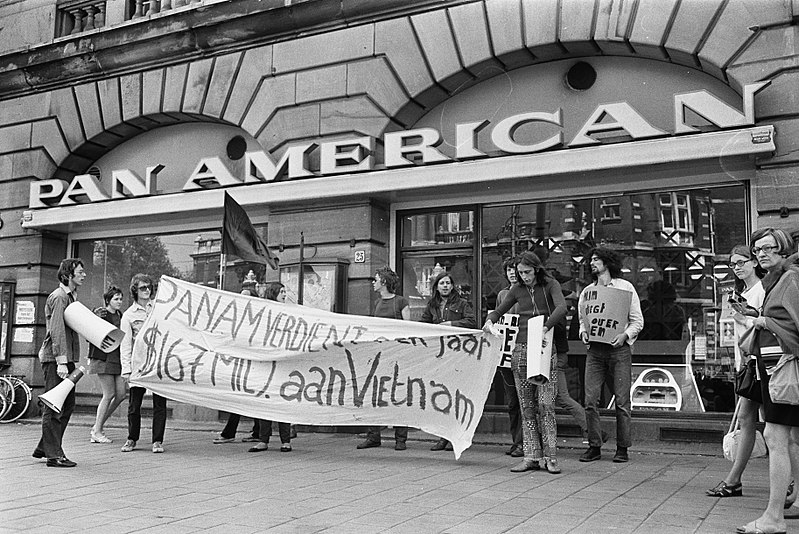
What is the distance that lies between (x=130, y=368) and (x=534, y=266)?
466 cm

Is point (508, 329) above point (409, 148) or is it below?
below

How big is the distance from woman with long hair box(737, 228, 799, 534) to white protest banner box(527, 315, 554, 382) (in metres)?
2.34

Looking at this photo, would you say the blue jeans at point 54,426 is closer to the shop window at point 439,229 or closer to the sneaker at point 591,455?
the sneaker at point 591,455

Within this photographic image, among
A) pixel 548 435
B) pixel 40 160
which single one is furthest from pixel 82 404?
pixel 548 435

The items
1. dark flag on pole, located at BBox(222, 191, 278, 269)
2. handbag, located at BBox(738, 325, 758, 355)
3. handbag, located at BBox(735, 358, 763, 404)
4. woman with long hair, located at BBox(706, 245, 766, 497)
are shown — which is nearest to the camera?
handbag, located at BBox(738, 325, 758, 355)

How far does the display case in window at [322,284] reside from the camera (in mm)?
11781

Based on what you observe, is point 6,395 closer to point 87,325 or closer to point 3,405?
point 3,405

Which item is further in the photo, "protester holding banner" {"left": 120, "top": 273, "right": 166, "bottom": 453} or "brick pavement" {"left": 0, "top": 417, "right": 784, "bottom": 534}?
"protester holding banner" {"left": 120, "top": 273, "right": 166, "bottom": 453}

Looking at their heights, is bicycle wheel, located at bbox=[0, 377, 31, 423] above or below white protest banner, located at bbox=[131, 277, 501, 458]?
below

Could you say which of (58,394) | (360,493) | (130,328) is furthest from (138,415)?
(360,493)

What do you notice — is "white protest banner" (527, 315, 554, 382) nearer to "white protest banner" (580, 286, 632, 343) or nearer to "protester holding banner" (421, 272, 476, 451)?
"white protest banner" (580, 286, 632, 343)

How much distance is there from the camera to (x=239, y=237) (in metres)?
10.6

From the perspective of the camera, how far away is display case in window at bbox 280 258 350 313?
11.8m

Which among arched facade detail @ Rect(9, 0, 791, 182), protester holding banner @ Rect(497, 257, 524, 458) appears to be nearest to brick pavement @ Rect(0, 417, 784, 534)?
protester holding banner @ Rect(497, 257, 524, 458)
